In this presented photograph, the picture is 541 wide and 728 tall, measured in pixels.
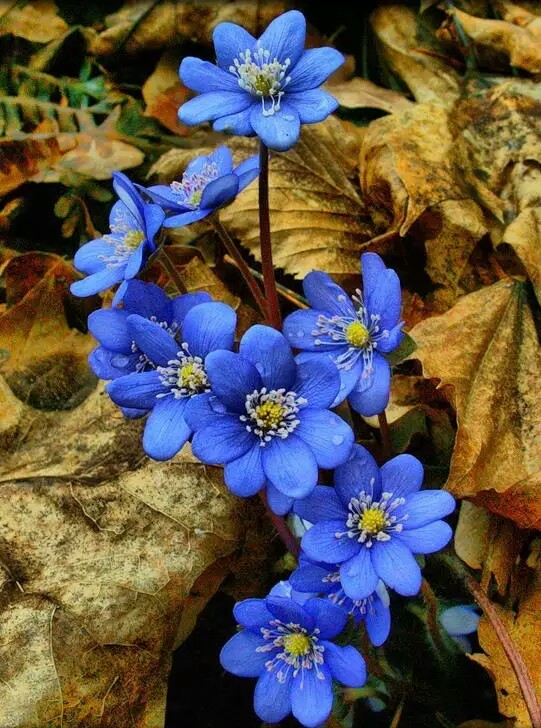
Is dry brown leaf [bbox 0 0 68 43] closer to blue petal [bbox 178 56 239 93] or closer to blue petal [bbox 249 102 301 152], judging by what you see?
blue petal [bbox 178 56 239 93]

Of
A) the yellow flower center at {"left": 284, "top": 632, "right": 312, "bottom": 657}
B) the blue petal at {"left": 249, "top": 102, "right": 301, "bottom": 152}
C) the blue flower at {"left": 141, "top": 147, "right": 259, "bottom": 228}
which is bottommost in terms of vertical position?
the yellow flower center at {"left": 284, "top": 632, "right": 312, "bottom": 657}

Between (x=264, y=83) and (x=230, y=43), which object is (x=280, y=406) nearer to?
(x=264, y=83)

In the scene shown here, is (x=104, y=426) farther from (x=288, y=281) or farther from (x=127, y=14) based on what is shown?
(x=127, y=14)

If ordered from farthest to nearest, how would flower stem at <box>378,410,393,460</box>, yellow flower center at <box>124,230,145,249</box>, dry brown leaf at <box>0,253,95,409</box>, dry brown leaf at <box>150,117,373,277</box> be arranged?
dry brown leaf at <box>150,117,373,277</box> < dry brown leaf at <box>0,253,95,409</box> < flower stem at <box>378,410,393,460</box> < yellow flower center at <box>124,230,145,249</box>

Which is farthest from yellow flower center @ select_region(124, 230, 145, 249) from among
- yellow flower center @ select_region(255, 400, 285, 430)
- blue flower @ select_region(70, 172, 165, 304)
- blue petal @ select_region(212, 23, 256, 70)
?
yellow flower center @ select_region(255, 400, 285, 430)

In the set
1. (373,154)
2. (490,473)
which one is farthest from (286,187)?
(490,473)

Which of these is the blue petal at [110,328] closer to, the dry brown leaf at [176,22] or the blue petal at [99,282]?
the blue petal at [99,282]
